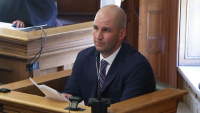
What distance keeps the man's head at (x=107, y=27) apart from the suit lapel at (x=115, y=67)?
0.33 ft

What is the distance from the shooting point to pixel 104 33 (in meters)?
2.50

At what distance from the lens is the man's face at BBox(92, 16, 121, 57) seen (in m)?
2.47

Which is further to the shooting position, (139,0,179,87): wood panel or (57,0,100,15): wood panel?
(57,0,100,15): wood panel

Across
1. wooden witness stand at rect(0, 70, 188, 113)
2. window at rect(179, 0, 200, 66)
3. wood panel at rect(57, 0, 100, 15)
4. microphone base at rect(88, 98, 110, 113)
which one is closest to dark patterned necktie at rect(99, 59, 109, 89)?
wooden witness stand at rect(0, 70, 188, 113)

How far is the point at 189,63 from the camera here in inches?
175

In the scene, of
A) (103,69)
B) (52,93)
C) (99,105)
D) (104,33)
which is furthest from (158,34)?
(99,105)

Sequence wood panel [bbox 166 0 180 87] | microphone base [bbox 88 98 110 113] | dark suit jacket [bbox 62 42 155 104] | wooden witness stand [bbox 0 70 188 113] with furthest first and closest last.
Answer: wood panel [bbox 166 0 180 87]
dark suit jacket [bbox 62 42 155 104]
wooden witness stand [bbox 0 70 188 113]
microphone base [bbox 88 98 110 113]

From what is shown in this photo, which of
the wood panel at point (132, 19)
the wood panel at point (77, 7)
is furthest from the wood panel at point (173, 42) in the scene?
the wood panel at point (77, 7)

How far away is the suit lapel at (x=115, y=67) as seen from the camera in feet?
8.39

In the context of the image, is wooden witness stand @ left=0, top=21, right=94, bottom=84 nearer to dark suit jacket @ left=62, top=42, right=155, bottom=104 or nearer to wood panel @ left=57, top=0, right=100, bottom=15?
dark suit jacket @ left=62, top=42, right=155, bottom=104

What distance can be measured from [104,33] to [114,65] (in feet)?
0.79

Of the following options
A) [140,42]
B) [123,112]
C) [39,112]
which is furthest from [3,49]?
[140,42]

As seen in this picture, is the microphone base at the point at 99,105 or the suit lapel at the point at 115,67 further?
the suit lapel at the point at 115,67

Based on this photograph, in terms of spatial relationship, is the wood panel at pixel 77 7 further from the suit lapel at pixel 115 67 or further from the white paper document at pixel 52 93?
the white paper document at pixel 52 93
